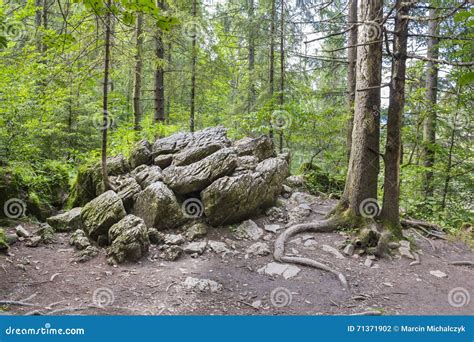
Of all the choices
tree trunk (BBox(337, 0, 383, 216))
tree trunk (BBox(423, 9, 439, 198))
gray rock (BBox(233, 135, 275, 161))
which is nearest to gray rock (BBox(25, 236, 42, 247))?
gray rock (BBox(233, 135, 275, 161))

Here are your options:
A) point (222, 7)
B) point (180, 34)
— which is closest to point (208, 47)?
point (180, 34)

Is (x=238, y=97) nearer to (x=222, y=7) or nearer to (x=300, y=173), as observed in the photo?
(x=222, y=7)

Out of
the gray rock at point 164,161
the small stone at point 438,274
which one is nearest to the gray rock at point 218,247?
the gray rock at point 164,161

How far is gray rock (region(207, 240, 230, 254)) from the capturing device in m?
5.83

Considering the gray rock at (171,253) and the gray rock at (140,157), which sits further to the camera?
the gray rock at (140,157)

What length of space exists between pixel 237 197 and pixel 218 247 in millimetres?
1241

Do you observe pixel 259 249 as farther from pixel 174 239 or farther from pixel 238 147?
pixel 238 147

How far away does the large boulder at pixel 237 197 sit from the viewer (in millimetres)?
6543

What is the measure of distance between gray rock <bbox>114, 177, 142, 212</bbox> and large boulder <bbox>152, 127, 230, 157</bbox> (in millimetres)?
1188

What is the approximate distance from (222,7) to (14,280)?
49.8 ft

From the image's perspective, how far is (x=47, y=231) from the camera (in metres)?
6.05

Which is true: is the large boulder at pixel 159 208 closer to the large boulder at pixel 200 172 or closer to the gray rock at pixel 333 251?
the large boulder at pixel 200 172

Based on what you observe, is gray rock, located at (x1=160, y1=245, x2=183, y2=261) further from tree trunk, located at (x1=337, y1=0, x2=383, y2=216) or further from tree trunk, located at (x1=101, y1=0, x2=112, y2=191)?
tree trunk, located at (x1=337, y1=0, x2=383, y2=216)

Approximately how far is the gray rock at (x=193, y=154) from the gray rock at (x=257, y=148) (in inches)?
33.0
